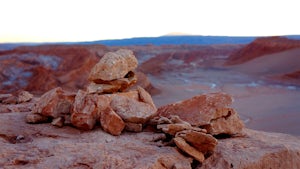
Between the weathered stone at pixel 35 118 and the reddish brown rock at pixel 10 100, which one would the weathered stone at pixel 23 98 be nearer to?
the reddish brown rock at pixel 10 100

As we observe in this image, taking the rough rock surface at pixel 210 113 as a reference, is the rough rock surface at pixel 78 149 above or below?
below

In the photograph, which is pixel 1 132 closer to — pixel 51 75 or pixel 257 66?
pixel 51 75

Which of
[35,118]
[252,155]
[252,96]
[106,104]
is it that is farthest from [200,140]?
[252,96]

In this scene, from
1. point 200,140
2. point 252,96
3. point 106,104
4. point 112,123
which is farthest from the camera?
point 252,96

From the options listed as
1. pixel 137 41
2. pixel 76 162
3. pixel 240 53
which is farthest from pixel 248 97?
pixel 137 41

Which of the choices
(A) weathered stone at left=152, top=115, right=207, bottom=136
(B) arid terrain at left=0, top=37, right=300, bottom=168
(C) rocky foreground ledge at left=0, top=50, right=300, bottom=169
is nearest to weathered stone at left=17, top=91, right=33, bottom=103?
(B) arid terrain at left=0, top=37, right=300, bottom=168

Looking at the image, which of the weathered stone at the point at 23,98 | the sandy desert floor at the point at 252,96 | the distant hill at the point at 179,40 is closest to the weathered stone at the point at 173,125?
the weathered stone at the point at 23,98

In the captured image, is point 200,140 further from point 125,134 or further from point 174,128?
point 125,134
